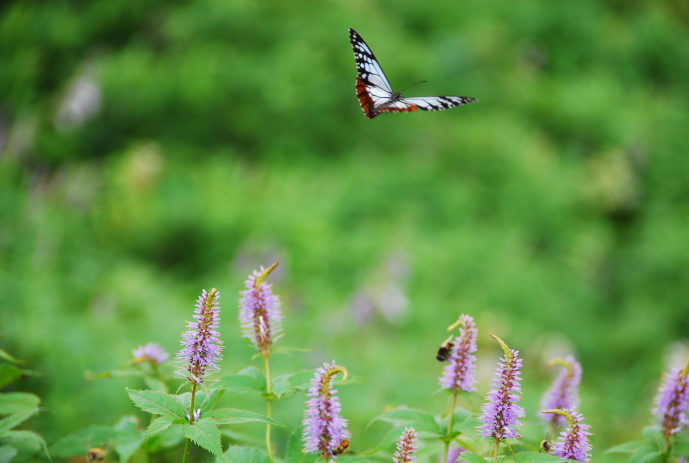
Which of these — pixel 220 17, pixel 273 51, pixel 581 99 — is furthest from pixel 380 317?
pixel 581 99

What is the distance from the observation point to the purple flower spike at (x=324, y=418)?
2.94 feet

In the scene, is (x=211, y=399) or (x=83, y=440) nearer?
(x=211, y=399)

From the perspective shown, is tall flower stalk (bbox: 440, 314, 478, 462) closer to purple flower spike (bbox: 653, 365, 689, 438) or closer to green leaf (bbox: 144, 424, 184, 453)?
purple flower spike (bbox: 653, 365, 689, 438)

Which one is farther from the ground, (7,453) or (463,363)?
(463,363)

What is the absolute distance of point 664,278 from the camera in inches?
292

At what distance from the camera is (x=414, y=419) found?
1062 mm

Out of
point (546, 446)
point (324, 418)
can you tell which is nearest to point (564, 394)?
point (546, 446)

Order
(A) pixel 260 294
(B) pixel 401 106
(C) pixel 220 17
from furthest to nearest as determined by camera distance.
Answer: (C) pixel 220 17, (B) pixel 401 106, (A) pixel 260 294

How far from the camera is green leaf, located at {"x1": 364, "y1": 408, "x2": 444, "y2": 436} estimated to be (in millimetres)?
1019

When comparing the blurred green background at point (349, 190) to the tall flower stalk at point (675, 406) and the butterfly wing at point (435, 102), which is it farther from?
the tall flower stalk at point (675, 406)

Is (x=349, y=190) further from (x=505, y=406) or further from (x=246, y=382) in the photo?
(x=505, y=406)

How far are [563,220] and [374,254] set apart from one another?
3168mm

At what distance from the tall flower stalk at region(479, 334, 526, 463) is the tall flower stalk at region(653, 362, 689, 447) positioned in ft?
1.14

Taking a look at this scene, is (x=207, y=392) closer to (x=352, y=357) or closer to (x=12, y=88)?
(x=352, y=357)
